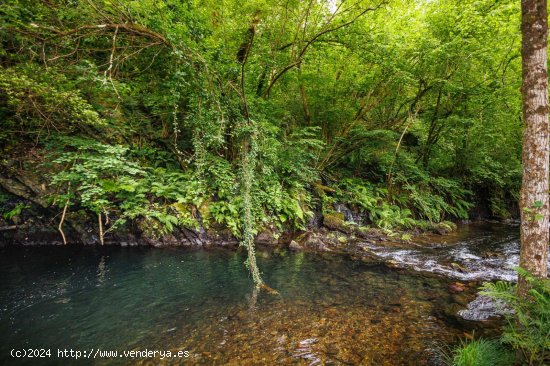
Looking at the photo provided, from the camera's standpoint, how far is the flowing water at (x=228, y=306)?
3.82 m

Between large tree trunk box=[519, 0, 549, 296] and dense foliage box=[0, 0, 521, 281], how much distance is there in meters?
3.02

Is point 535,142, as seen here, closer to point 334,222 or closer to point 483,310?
point 483,310

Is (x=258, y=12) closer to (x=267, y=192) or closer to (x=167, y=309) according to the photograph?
(x=267, y=192)

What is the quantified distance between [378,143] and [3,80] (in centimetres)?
1267

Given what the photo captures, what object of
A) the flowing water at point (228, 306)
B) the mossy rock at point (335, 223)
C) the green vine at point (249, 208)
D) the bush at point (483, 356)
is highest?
the green vine at point (249, 208)

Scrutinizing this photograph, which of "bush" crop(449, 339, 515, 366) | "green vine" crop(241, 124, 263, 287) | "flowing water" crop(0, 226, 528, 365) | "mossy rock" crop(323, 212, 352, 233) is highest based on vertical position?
"green vine" crop(241, 124, 263, 287)

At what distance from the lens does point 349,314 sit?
4.84 meters

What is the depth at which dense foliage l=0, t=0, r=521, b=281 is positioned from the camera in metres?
6.36

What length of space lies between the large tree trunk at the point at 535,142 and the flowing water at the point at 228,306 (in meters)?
1.65

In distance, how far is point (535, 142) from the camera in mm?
3418

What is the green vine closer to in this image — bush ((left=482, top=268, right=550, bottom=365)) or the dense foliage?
the dense foliage

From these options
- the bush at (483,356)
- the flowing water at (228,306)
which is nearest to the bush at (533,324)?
the bush at (483,356)

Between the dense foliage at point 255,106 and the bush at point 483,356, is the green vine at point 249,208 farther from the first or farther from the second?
the bush at point 483,356

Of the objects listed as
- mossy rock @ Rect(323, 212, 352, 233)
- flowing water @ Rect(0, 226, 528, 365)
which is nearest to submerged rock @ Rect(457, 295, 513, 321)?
flowing water @ Rect(0, 226, 528, 365)
